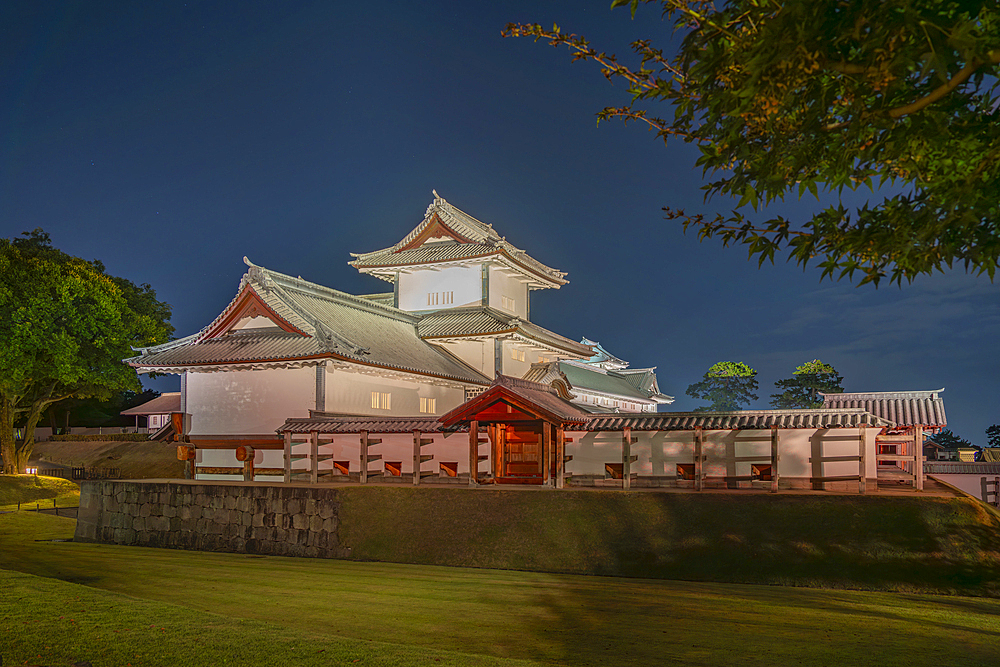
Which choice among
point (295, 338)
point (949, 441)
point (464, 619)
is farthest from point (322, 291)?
point (949, 441)

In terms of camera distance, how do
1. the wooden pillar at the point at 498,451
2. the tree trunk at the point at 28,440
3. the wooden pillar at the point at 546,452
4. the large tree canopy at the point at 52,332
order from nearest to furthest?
the wooden pillar at the point at 546,452 → the wooden pillar at the point at 498,451 → the large tree canopy at the point at 52,332 → the tree trunk at the point at 28,440

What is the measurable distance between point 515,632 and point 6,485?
41509 millimetres

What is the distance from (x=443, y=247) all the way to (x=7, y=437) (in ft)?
104

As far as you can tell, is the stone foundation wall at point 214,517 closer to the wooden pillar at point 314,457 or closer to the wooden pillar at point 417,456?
the wooden pillar at point 314,457

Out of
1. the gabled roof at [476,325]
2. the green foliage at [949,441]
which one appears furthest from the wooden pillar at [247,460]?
the green foliage at [949,441]

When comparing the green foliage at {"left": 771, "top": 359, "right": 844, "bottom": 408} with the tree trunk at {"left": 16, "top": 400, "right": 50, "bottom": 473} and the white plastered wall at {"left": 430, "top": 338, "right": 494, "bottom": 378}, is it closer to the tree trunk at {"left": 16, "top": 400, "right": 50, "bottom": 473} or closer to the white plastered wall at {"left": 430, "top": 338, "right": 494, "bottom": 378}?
the white plastered wall at {"left": 430, "top": 338, "right": 494, "bottom": 378}

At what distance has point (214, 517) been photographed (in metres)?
25.1

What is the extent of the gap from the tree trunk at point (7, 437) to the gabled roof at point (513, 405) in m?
37.7

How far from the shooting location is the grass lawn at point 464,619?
9930 millimetres

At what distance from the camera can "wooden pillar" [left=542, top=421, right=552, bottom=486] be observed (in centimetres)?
2500

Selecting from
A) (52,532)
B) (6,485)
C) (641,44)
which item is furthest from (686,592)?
(6,485)

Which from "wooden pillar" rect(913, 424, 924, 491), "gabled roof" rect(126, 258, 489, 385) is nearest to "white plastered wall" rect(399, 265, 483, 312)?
"gabled roof" rect(126, 258, 489, 385)

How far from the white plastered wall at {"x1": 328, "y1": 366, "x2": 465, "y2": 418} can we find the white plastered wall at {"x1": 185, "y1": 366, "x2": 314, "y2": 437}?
0.99m

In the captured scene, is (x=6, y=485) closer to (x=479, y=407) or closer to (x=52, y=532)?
(x=52, y=532)
